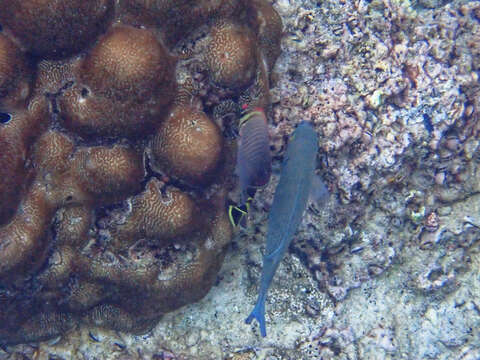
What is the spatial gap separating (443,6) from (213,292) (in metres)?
5.29

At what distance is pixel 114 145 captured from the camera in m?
3.27

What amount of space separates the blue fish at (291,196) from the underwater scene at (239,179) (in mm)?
15

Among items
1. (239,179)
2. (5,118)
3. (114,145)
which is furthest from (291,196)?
(5,118)

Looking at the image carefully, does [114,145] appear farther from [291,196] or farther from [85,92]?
[291,196]

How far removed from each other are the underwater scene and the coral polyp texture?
0.05 ft

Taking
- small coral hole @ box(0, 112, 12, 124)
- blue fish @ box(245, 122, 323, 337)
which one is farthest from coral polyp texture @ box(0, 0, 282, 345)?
blue fish @ box(245, 122, 323, 337)

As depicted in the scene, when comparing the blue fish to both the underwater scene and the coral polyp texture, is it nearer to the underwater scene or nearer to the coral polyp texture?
the underwater scene

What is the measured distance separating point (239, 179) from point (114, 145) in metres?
1.22

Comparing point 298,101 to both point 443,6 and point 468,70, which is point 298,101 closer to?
point 468,70

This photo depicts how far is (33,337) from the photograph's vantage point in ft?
12.6

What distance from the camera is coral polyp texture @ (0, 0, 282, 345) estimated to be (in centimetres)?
298

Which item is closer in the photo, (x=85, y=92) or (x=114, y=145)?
(x=85, y=92)

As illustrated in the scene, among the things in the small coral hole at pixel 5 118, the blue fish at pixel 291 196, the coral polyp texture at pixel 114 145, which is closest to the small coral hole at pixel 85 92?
the coral polyp texture at pixel 114 145

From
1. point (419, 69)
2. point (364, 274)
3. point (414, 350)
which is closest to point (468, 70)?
point (419, 69)
